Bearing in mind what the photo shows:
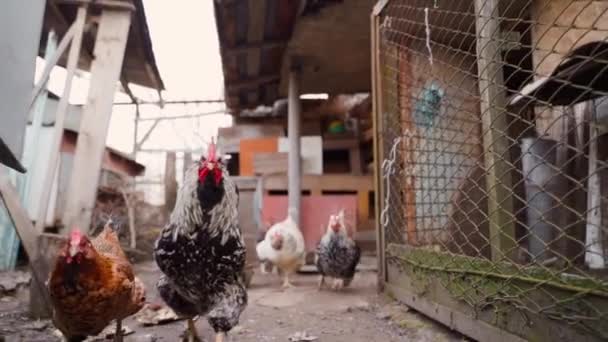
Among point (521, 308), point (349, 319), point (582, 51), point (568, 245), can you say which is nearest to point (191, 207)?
point (349, 319)

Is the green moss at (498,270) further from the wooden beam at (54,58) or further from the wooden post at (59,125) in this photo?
the wooden beam at (54,58)

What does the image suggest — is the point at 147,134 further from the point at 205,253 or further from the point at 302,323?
the point at 205,253

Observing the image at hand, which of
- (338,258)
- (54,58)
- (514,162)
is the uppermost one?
(54,58)

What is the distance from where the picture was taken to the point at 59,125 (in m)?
2.88

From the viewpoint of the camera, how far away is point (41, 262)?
99.7 inches

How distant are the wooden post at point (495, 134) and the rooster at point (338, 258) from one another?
80.0 inches

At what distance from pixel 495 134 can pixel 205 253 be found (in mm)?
1492

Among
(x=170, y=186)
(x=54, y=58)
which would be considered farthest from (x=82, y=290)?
(x=170, y=186)

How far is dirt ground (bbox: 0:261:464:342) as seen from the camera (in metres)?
2.35

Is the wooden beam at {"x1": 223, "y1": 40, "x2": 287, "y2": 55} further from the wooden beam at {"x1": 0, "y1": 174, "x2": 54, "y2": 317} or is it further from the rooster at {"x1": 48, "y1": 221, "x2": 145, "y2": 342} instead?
the rooster at {"x1": 48, "y1": 221, "x2": 145, "y2": 342}

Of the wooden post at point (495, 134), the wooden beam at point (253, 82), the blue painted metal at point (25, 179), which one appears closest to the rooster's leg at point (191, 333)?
the wooden post at point (495, 134)

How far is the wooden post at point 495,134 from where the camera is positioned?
184 cm

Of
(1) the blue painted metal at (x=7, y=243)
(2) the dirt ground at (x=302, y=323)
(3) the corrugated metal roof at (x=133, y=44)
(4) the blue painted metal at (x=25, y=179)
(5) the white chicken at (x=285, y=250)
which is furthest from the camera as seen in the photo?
(5) the white chicken at (x=285, y=250)

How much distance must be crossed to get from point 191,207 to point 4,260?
8.66 ft
